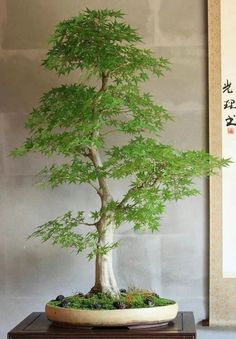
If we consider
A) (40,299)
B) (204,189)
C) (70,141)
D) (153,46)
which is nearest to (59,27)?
(70,141)

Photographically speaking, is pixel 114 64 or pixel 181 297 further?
pixel 181 297

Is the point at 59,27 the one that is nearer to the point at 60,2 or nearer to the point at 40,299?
the point at 60,2

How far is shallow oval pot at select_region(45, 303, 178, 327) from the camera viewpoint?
210 centimetres

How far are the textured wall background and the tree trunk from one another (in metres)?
0.38

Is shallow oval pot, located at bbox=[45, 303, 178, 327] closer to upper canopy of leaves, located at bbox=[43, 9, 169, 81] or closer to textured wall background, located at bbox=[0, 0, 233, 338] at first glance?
textured wall background, located at bbox=[0, 0, 233, 338]

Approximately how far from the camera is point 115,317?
210 centimetres

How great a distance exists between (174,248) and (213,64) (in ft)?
2.52

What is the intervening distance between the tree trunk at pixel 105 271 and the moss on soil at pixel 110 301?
3cm

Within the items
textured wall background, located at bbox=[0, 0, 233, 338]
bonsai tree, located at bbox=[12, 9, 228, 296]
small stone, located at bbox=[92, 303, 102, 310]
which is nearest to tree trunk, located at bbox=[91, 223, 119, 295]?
bonsai tree, located at bbox=[12, 9, 228, 296]

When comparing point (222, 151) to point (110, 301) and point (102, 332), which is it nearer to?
point (110, 301)

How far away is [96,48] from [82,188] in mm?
705

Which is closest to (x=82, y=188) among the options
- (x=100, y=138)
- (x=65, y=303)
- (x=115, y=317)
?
(x=100, y=138)

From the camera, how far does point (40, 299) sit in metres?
2.70

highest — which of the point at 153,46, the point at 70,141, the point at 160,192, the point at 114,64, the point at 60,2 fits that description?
the point at 60,2
